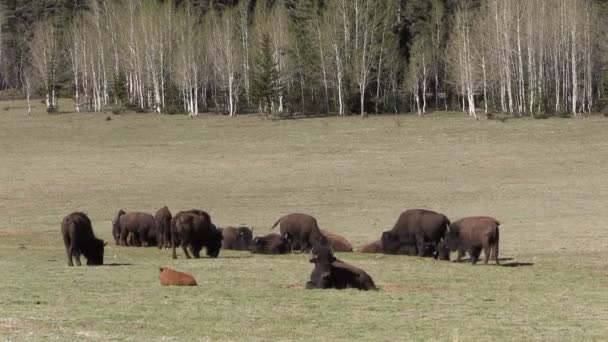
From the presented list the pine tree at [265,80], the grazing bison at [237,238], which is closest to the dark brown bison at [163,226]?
the grazing bison at [237,238]

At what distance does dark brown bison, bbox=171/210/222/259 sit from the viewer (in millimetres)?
26344

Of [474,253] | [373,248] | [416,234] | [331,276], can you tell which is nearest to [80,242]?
[331,276]

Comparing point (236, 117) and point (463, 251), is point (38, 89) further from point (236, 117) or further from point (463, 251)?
point (463, 251)

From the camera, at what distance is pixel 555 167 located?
181ft

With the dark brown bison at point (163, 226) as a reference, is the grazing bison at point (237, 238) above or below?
below

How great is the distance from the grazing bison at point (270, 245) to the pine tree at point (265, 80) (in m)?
62.6

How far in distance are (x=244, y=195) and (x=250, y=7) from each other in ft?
237

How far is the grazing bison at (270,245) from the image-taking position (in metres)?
29.0

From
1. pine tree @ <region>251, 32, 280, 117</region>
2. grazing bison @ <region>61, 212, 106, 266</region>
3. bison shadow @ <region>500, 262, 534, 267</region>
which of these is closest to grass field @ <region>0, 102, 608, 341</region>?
bison shadow @ <region>500, 262, 534, 267</region>

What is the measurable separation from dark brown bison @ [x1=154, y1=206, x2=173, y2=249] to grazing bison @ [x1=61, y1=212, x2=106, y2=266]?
12.0 feet

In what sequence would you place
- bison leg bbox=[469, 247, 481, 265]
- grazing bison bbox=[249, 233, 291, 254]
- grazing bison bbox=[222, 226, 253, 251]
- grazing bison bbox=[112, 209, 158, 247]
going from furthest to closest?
grazing bison bbox=[222, 226, 253, 251] < grazing bison bbox=[112, 209, 158, 247] < grazing bison bbox=[249, 233, 291, 254] < bison leg bbox=[469, 247, 481, 265]

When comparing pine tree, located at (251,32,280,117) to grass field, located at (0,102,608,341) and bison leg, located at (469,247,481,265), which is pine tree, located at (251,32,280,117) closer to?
grass field, located at (0,102,608,341)

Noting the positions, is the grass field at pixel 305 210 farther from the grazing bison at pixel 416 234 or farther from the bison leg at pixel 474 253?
the grazing bison at pixel 416 234

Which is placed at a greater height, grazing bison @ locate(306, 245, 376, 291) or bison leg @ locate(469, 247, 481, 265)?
grazing bison @ locate(306, 245, 376, 291)
